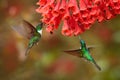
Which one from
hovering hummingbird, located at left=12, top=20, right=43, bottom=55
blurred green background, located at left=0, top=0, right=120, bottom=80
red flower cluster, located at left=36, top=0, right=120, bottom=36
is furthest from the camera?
blurred green background, located at left=0, top=0, right=120, bottom=80

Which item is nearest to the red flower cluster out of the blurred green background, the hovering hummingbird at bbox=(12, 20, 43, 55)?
the hovering hummingbird at bbox=(12, 20, 43, 55)

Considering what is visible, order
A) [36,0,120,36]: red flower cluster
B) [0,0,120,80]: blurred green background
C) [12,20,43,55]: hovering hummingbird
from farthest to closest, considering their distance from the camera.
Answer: [0,0,120,80]: blurred green background, [12,20,43,55]: hovering hummingbird, [36,0,120,36]: red flower cluster

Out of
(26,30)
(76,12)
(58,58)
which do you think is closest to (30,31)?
(26,30)

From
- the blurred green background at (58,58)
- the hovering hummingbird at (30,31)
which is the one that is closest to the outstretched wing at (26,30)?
the hovering hummingbird at (30,31)

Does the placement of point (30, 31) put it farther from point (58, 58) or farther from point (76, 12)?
point (58, 58)

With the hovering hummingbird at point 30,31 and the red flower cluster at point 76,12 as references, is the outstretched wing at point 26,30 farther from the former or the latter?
the red flower cluster at point 76,12

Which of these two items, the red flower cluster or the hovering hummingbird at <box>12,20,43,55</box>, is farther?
the hovering hummingbird at <box>12,20,43,55</box>

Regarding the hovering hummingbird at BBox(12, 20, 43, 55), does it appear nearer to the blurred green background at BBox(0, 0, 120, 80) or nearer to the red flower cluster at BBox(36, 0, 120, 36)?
the red flower cluster at BBox(36, 0, 120, 36)

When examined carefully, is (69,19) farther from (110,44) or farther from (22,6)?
(110,44)
